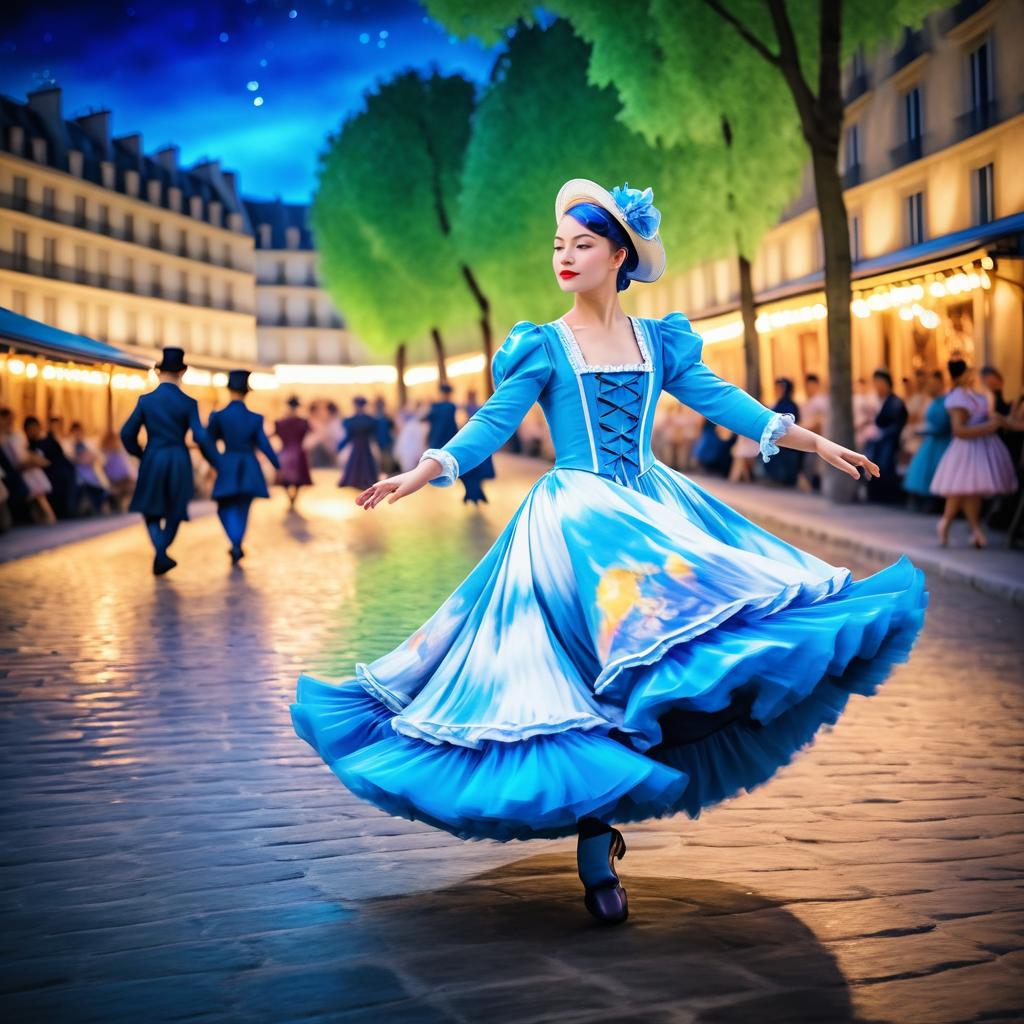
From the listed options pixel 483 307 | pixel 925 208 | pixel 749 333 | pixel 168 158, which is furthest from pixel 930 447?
pixel 168 158

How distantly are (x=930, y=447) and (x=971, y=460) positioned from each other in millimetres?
3166

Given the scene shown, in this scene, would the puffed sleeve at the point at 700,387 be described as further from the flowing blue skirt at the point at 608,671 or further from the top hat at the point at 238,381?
the top hat at the point at 238,381

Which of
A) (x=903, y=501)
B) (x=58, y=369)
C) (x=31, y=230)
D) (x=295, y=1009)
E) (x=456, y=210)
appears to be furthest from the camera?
(x=31, y=230)

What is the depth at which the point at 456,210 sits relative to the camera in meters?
47.5

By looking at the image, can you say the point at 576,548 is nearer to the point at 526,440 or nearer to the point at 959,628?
the point at 959,628

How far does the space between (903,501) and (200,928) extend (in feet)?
56.1

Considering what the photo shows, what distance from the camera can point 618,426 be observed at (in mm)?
4238

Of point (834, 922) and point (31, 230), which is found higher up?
point (31, 230)

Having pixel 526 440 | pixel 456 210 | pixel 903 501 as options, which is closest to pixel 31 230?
pixel 456 210

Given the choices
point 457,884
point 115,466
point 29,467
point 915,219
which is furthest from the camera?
point 915,219

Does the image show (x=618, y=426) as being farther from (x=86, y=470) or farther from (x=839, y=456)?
(x=86, y=470)

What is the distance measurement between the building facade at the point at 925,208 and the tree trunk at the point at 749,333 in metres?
1.35

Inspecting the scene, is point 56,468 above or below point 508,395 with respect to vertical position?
below

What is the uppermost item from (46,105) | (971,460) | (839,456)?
(46,105)
